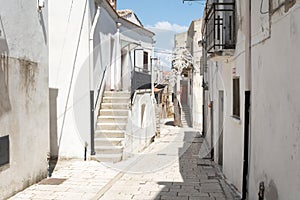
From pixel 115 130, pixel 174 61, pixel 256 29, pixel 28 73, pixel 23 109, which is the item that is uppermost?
pixel 174 61

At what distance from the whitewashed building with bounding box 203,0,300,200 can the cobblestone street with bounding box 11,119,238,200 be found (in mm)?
1002

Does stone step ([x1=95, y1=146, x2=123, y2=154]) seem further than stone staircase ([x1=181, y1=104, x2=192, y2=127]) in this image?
No

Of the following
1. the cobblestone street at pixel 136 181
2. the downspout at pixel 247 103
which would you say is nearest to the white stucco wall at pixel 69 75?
the cobblestone street at pixel 136 181

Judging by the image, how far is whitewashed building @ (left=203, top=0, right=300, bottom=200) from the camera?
4.00m

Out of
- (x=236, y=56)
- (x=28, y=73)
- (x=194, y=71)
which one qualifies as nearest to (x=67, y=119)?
(x=28, y=73)

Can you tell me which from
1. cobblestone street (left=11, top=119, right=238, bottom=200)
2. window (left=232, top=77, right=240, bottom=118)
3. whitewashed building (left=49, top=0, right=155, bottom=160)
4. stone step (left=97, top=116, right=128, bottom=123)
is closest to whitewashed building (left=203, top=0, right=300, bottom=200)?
window (left=232, top=77, right=240, bottom=118)

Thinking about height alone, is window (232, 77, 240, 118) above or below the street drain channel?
above

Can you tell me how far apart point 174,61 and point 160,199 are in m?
26.1

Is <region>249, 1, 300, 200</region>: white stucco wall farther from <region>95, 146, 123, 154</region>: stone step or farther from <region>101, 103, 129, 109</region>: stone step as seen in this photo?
<region>101, 103, 129, 109</region>: stone step

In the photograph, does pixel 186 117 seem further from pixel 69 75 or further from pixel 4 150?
pixel 4 150

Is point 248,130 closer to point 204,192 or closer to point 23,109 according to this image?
point 204,192

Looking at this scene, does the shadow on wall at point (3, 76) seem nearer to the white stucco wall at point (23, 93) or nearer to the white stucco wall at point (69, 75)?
the white stucco wall at point (23, 93)

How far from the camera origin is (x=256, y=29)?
594cm

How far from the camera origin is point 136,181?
356 inches
